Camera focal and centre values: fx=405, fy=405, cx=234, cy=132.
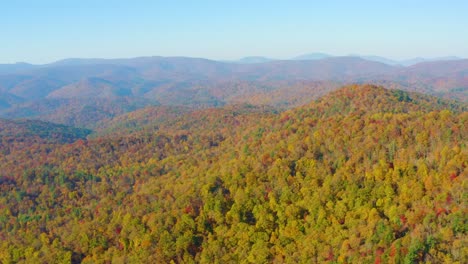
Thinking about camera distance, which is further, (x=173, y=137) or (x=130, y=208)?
(x=173, y=137)

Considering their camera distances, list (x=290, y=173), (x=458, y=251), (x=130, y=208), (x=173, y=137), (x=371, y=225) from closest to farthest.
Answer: (x=458, y=251) → (x=371, y=225) → (x=290, y=173) → (x=130, y=208) → (x=173, y=137)

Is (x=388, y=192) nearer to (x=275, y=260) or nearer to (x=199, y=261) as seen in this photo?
(x=275, y=260)

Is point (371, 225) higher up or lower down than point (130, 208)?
higher up

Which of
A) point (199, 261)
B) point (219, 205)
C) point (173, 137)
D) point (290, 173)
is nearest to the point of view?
point (199, 261)

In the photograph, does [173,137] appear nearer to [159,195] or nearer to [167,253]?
[159,195]

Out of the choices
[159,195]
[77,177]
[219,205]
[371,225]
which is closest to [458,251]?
[371,225]

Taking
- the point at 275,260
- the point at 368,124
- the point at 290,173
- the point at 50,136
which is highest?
the point at 368,124
